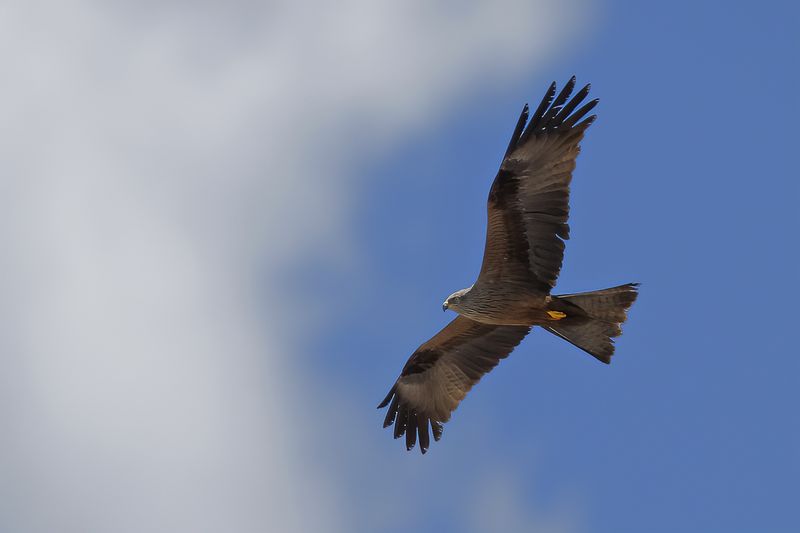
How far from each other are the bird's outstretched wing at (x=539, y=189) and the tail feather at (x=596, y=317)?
18.1 inches

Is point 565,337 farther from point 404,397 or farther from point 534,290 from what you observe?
point 404,397

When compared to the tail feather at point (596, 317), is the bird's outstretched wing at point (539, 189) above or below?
above

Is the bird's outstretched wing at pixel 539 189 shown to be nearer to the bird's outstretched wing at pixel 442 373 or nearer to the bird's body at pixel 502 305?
the bird's body at pixel 502 305

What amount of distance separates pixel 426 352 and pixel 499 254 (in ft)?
9.41

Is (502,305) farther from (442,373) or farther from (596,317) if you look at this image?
(442,373)

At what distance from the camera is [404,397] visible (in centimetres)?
1764

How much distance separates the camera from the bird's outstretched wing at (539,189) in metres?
14.4

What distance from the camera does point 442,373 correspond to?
17.4 metres

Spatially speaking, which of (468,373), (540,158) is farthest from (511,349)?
(540,158)

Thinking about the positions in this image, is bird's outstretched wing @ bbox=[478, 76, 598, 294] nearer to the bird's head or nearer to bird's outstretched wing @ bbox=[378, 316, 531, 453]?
the bird's head

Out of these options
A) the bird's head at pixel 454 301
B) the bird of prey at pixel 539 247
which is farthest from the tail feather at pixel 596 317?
the bird's head at pixel 454 301

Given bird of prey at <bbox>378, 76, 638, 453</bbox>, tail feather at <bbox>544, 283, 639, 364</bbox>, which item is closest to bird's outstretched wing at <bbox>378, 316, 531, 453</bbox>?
bird of prey at <bbox>378, 76, 638, 453</bbox>

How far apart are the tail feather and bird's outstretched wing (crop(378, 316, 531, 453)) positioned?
168cm

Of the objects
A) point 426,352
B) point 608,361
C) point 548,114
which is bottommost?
point 608,361
